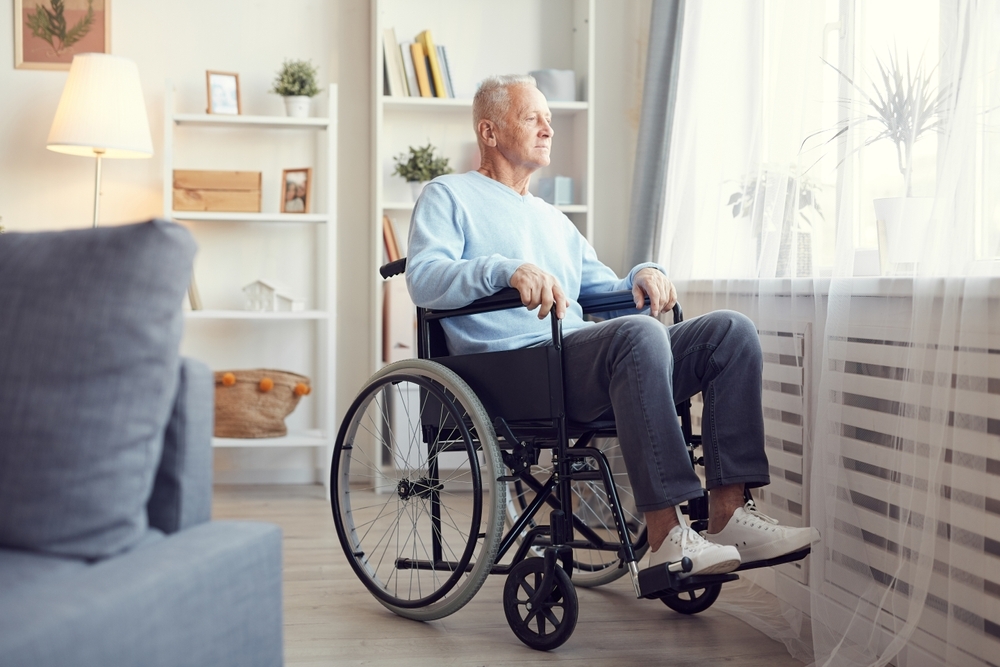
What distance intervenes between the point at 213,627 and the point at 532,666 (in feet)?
2.77

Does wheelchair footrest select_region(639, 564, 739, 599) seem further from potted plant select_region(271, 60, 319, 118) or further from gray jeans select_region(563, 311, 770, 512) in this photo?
potted plant select_region(271, 60, 319, 118)

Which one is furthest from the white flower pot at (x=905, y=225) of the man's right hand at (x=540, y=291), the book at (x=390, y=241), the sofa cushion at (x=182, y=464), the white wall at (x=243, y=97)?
the book at (x=390, y=241)

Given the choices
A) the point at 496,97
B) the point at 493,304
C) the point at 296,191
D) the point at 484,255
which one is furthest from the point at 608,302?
the point at 296,191

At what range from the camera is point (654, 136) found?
9.18 ft

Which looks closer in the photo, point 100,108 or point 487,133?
point 487,133

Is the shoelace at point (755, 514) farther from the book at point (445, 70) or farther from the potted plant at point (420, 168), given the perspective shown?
the book at point (445, 70)

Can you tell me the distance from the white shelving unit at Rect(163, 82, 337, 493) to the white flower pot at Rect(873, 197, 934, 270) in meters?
2.21

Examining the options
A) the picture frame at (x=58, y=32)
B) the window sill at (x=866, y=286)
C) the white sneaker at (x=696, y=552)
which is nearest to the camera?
the window sill at (x=866, y=286)

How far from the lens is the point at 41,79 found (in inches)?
135

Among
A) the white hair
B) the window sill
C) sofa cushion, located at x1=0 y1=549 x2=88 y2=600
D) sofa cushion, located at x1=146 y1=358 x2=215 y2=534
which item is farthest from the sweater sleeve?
sofa cushion, located at x1=0 y1=549 x2=88 y2=600

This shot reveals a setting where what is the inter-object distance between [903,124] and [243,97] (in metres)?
2.58

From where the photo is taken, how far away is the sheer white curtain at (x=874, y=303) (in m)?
1.34

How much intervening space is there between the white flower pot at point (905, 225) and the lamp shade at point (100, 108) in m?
2.48

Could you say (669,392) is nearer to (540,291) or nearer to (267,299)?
(540,291)
